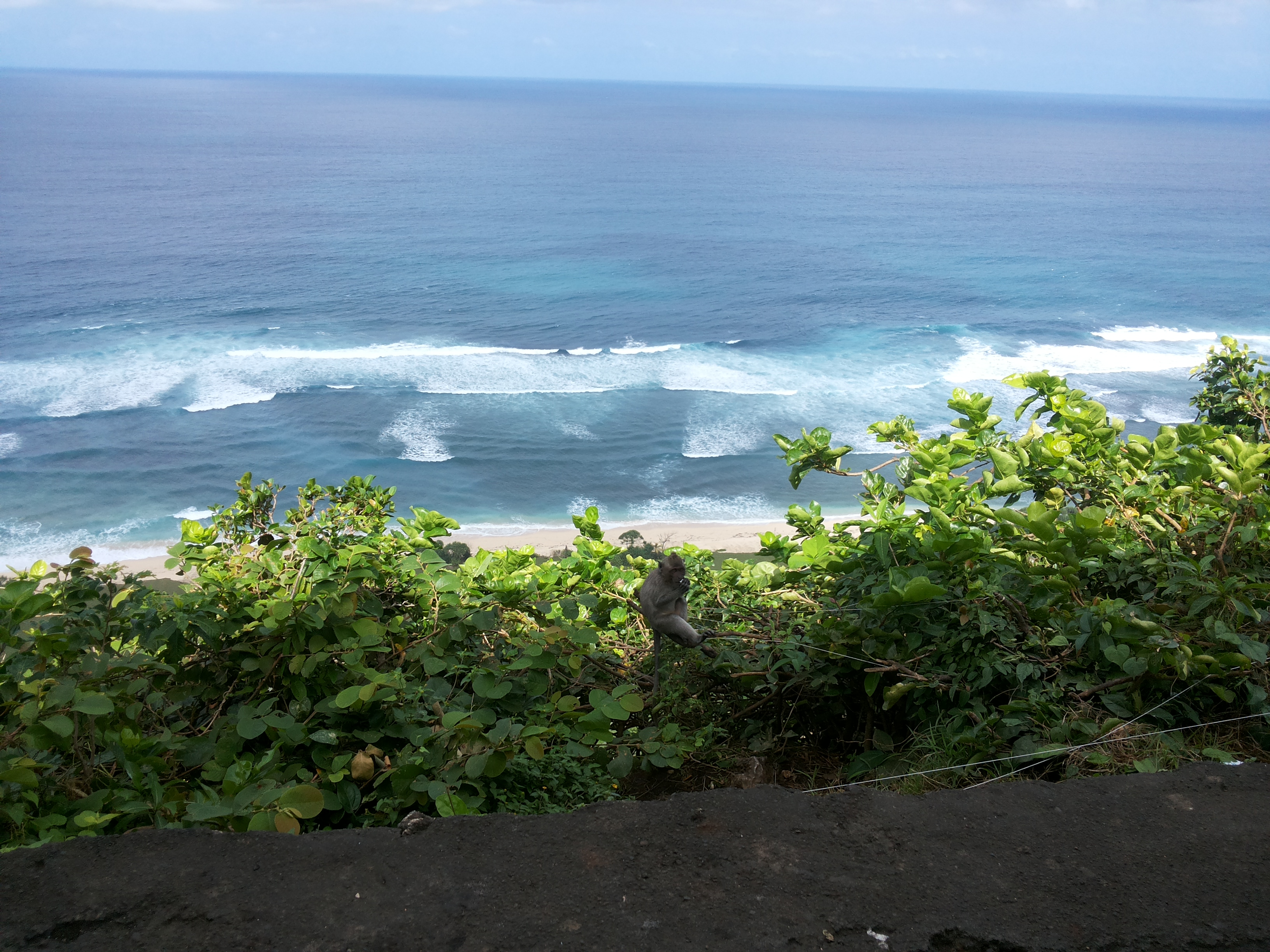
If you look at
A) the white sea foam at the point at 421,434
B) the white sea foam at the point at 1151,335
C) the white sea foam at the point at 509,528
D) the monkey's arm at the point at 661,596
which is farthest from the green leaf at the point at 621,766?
the white sea foam at the point at 1151,335

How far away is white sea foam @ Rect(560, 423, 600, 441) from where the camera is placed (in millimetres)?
25000

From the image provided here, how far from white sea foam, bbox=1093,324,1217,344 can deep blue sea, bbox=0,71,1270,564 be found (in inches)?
7.7

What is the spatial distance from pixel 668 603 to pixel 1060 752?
124cm

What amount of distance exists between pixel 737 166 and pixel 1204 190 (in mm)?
36072

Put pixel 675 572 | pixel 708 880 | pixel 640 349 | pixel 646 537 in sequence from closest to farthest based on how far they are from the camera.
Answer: pixel 708 880 → pixel 675 572 → pixel 646 537 → pixel 640 349

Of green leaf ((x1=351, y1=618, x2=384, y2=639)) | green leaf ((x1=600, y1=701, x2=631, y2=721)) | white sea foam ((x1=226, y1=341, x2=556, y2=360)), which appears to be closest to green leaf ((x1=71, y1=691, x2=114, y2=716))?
green leaf ((x1=351, y1=618, x2=384, y2=639))

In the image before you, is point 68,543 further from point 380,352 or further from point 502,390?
point 380,352

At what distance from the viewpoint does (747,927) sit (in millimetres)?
1709

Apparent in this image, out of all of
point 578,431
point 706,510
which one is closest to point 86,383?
point 578,431

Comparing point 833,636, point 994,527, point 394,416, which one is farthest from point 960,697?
point 394,416

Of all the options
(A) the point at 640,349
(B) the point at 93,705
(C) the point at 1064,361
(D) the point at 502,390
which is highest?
(B) the point at 93,705

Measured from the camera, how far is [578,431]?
83.4ft

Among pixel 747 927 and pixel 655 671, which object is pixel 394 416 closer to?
pixel 655 671

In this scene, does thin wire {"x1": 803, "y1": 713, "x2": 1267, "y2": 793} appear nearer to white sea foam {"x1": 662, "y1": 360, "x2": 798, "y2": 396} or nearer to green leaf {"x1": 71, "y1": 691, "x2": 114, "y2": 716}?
green leaf {"x1": 71, "y1": 691, "x2": 114, "y2": 716}
